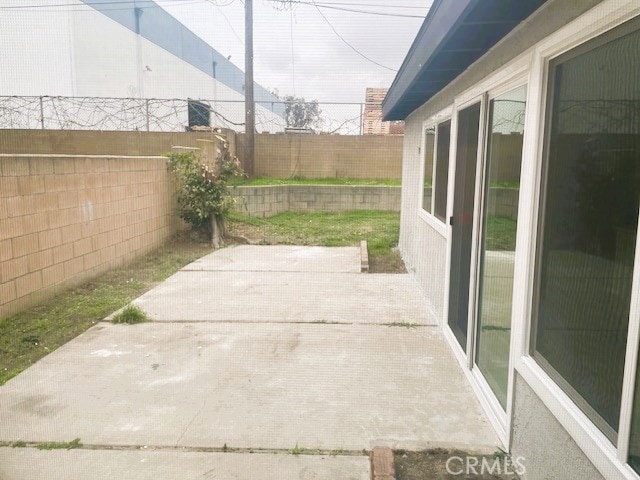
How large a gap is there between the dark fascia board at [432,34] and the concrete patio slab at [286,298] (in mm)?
2154

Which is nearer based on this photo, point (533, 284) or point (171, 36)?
point (533, 284)

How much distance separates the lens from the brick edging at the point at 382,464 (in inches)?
90.0

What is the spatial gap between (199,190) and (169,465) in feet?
20.4

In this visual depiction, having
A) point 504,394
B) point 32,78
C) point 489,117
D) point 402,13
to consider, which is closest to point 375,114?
point 402,13

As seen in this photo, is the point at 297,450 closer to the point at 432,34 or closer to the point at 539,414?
the point at 539,414

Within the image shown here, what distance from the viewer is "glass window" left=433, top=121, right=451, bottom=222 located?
476 cm

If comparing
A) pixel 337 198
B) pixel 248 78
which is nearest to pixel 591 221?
pixel 337 198

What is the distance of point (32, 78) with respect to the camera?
1116 cm

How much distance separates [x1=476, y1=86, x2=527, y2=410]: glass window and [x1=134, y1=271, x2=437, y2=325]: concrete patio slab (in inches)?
59.2

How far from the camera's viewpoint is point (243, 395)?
315 centimetres

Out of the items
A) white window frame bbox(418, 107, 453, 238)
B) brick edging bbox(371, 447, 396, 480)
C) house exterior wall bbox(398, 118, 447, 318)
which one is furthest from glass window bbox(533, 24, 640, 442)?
house exterior wall bbox(398, 118, 447, 318)

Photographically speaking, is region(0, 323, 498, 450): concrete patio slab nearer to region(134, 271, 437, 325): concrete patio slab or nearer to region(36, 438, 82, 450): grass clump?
region(36, 438, 82, 450): grass clump

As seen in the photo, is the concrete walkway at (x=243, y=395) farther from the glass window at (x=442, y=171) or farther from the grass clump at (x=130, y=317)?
Answer: the glass window at (x=442, y=171)

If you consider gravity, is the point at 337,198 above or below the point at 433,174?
below
